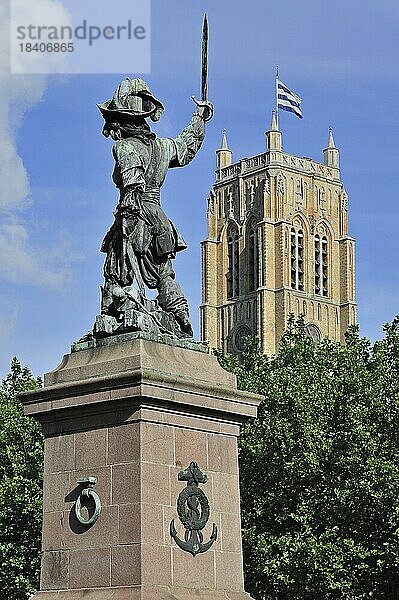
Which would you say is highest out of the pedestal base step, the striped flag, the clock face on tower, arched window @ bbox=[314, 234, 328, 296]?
the striped flag

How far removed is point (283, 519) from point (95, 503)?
20513mm

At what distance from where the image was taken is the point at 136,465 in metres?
13.0

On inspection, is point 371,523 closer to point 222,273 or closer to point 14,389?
point 14,389

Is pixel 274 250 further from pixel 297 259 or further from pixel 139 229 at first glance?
pixel 139 229

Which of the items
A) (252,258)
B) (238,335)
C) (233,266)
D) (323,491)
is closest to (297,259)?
(252,258)

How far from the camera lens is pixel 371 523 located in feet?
107

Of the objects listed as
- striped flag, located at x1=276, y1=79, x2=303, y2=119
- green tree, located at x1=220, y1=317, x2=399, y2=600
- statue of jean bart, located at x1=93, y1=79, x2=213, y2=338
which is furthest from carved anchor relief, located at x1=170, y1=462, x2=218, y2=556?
striped flag, located at x1=276, y1=79, x2=303, y2=119

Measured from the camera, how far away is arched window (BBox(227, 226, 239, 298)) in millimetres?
137875

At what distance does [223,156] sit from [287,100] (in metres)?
24.5

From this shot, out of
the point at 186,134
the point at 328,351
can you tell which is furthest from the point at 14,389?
the point at 186,134

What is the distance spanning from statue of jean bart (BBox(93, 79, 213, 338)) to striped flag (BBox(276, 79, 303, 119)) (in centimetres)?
10435

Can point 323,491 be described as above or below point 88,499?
above

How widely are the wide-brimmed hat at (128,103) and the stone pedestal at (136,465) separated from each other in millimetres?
2903

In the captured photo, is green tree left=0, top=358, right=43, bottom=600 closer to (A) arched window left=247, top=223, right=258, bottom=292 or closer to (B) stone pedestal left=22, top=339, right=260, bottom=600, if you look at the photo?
(B) stone pedestal left=22, top=339, right=260, bottom=600
